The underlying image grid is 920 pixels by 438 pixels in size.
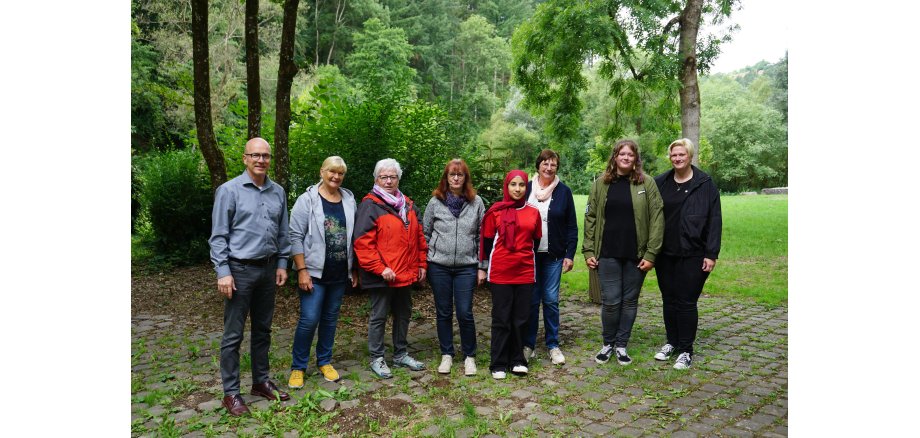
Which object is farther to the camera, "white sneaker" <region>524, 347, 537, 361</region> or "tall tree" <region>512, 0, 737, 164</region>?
"tall tree" <region>512, 0, 737, 164</region>

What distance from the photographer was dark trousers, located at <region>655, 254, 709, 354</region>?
17.1 ft

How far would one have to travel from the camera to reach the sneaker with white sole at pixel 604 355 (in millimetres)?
5465

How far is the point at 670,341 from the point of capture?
5.70 meters

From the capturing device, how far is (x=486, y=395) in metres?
4.64

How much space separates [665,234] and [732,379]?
1.29 meters

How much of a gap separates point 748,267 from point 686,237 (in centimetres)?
760

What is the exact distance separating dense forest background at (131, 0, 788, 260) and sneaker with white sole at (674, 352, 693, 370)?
151 inches

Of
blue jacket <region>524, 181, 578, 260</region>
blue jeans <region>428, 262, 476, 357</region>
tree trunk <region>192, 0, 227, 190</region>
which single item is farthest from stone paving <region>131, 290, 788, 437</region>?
tree trunk <region>192, 0, 227, 190</region>

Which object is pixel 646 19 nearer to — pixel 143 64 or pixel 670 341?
pixel 670 341

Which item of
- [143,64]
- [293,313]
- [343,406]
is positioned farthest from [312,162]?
[143,64]

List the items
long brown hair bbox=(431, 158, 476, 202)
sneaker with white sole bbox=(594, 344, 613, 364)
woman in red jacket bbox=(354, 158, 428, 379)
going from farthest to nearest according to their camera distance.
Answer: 1. sneaker with white sole bbox=(594, 344, 613, 364)
2. long brown hair bbox=(431, 158, 476, 202)
3. woman in red jacket bbox=(354, 158, 428, 379)

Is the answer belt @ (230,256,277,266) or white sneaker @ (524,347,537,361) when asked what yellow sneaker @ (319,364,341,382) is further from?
white sneaker @ (524,347,537,361)

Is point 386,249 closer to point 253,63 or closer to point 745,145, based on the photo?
point 253,63

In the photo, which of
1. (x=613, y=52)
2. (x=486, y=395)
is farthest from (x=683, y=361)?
(x=613, y=52)
